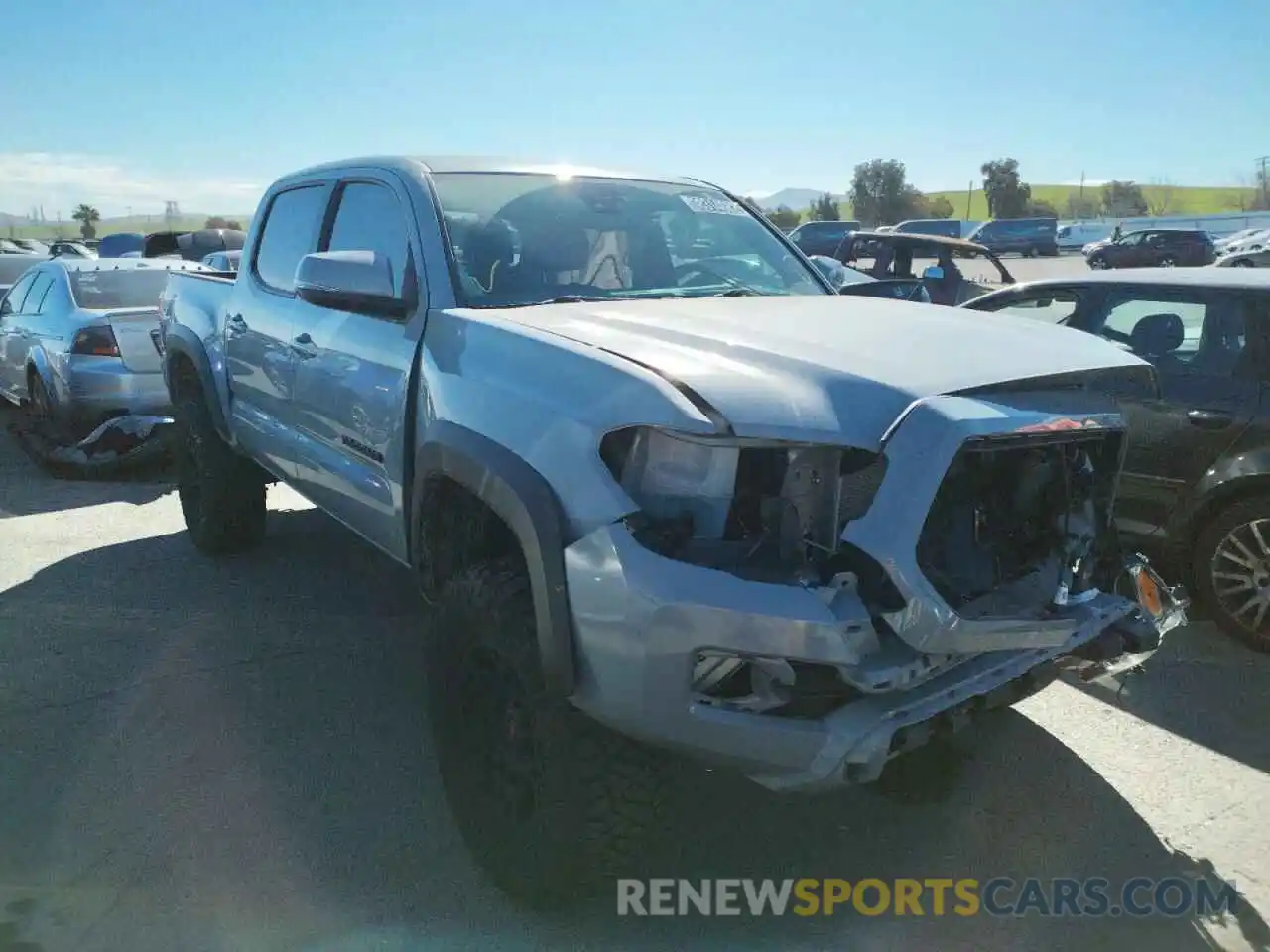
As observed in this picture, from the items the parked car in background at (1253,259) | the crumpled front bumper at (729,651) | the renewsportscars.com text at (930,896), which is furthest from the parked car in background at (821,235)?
the crumpled front bumper at (729,651)

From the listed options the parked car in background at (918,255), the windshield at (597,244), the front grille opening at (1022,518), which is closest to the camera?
the front grille opening at (1022,518)

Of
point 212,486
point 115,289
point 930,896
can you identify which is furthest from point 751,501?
point 115,289

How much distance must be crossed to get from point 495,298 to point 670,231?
92cm

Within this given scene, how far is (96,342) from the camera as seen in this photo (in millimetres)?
8219

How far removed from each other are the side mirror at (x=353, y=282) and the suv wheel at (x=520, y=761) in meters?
0.98

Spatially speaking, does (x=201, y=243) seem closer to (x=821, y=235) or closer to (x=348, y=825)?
(x=348, y=825)

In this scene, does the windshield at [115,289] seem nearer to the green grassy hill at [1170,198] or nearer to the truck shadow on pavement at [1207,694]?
the truck shadow on pavement at [1207,694]

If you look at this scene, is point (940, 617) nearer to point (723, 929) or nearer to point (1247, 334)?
point (723, 929)

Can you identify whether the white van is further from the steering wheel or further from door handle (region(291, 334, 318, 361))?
door handle (region(291, 334, 318, 361))

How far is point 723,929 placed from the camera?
9.16ft

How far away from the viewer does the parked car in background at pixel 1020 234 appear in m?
42.5

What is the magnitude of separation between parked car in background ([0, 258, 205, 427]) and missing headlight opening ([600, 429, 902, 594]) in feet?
21.5

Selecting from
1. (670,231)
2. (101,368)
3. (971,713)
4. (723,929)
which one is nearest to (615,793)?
(723,929)

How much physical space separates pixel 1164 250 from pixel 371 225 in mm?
34387
